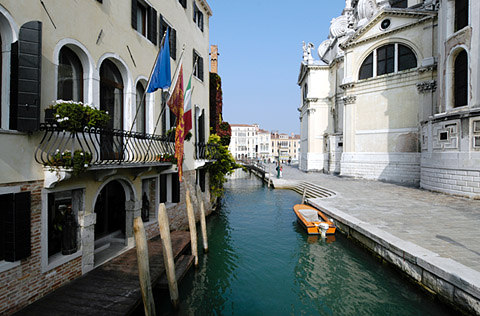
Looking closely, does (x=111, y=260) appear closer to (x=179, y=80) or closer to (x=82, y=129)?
(x=82, y=129)

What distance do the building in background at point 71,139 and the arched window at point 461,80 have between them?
14446mm

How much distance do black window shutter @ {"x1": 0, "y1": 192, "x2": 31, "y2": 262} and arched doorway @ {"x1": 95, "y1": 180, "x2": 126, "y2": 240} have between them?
14.8 ft

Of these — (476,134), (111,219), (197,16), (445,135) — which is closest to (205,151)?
(111,219)

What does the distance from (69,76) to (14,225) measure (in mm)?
3316

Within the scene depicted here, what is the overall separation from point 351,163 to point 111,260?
2241 cm

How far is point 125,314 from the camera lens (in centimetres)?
495

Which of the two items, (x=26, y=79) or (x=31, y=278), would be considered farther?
(x=31, y=278)

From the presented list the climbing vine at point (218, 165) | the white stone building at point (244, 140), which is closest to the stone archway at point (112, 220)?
the climbing vine at point (218, 165)

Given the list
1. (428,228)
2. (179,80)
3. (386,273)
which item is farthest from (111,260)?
(428,228)

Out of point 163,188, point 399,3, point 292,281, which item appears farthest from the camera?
point 399,3

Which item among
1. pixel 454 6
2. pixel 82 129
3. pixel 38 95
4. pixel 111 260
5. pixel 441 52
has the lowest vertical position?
pixel 111 260

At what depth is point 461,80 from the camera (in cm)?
1462

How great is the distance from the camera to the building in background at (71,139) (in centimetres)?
476

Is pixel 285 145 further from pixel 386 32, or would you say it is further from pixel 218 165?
pixel 218 165
